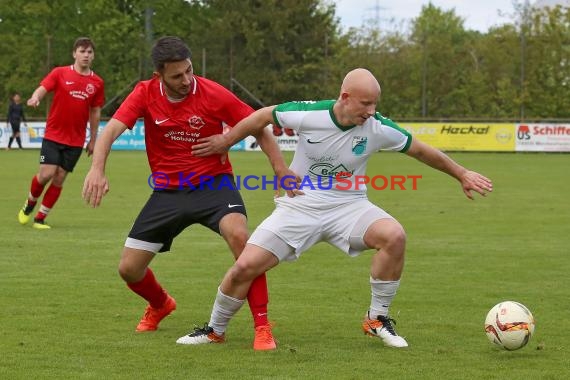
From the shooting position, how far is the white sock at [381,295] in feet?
22.5

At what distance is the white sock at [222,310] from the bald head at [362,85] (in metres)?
1.52

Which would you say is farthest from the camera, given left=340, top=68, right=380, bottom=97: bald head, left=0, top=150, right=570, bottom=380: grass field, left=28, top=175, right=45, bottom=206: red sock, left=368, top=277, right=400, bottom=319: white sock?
left=28, top=175, right=45, bottom=206: red sock

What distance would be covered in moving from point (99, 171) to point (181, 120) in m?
0.72

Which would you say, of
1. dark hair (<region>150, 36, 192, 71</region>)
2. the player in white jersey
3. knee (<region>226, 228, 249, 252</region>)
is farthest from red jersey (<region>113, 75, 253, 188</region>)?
knee (<region>226, 228, 249, 252</region>)

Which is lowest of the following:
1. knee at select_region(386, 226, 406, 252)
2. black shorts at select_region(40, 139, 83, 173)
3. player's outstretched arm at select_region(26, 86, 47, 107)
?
knee at select_region(386, 226, 406, 252)

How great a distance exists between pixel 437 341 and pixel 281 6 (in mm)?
52941

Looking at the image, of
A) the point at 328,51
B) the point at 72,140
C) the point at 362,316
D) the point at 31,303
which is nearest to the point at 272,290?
the point at 362,316

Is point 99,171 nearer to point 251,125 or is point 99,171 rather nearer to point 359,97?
point 251,125

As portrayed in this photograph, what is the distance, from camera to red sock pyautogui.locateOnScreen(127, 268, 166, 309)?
7.27 m

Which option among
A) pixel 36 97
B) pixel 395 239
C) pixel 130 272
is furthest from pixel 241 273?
pixel 36 97

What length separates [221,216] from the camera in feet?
22.9

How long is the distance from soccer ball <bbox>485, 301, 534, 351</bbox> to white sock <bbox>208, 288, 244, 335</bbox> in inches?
62.7

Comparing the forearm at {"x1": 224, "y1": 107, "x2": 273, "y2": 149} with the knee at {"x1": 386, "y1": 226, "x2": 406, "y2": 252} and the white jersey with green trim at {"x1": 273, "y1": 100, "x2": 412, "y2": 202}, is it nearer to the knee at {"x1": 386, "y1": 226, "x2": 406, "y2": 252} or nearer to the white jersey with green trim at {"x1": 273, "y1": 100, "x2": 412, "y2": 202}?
the white jersey with green trim at {"x1": 273, "y1": 100, "x2": 412, "y2": 202}

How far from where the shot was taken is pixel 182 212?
277 inches
